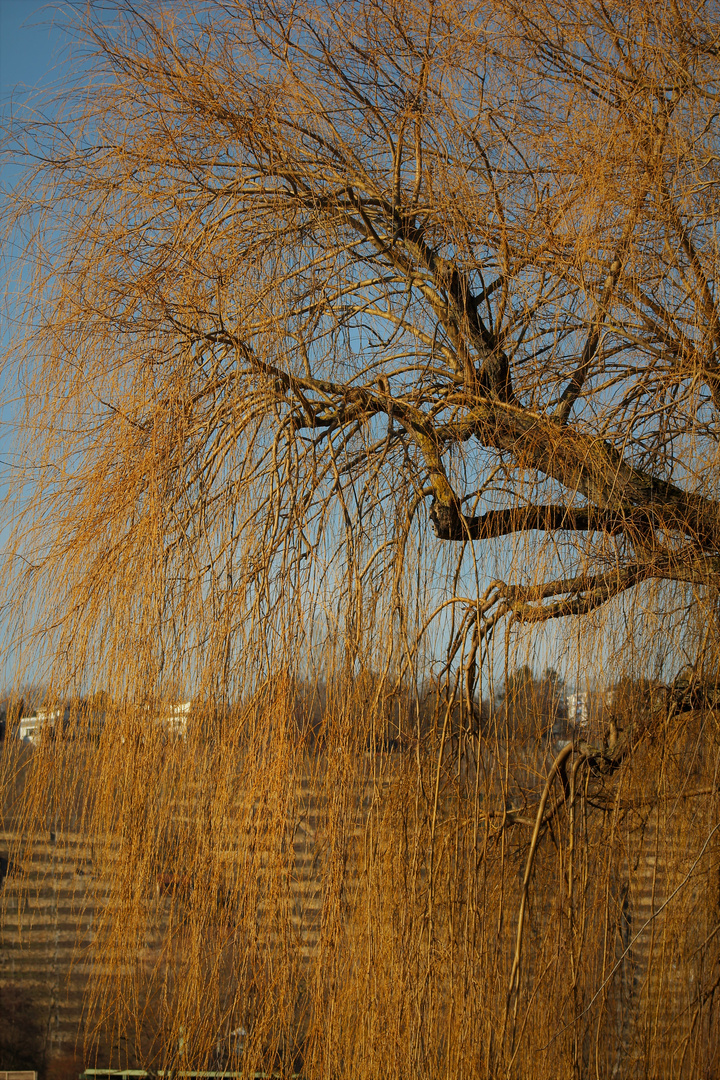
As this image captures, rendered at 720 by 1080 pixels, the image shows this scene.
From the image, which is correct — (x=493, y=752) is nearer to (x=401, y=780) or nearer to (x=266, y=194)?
(x=401, y=780)

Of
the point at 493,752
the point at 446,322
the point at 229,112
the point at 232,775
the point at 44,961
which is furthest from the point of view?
the point at 44,961

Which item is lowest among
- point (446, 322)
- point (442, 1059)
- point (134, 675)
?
point (442, 1059)

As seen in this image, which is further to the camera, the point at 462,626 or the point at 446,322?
the point at 446,322

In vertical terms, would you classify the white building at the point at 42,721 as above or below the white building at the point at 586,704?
below

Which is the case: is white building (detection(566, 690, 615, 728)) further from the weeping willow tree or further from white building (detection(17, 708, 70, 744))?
white building (detection(17, 708, 70, 744))

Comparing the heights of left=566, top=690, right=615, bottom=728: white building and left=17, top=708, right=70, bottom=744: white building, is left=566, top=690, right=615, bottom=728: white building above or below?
above

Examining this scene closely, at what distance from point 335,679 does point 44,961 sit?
4.94 meters

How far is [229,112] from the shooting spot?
5.05 ft

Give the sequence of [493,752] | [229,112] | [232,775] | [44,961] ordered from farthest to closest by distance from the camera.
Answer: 1. [44,961]
2. [229,112]
3. [493,752]
4. [232,775]

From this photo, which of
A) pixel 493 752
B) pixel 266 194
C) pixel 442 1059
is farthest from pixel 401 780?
pixel 266 194

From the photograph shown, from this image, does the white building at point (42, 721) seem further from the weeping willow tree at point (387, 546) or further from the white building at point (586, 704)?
the white building at point (586, 704)

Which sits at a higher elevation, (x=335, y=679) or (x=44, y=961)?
(x=335, y=679)

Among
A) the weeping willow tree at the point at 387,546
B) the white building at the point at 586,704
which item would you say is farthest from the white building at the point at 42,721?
the white building at the point at 586,704

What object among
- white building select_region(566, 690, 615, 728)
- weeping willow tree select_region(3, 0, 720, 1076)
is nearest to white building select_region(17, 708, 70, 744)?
weeping willow tree select_region(3, 0, 720, 1076)
